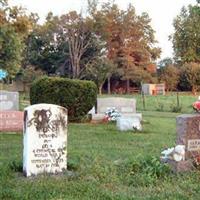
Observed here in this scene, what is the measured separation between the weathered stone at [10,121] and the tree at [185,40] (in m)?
58.8

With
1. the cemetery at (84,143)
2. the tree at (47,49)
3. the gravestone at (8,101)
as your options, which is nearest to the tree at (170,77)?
the tree at (47,49)

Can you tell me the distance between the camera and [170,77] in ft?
214

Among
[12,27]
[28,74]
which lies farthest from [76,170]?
[28,74]

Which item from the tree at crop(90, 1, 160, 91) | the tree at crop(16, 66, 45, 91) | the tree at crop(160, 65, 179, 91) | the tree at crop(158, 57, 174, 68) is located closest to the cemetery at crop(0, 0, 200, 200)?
the tree at crop(16, 66, 45, 91)

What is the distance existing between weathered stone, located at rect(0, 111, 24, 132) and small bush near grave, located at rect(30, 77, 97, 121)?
9.67 ft

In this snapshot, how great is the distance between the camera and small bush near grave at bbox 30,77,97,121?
60.0 feet

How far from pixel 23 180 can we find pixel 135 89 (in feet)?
196

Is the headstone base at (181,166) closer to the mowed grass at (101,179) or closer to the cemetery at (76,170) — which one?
the cemetery at (76,170)

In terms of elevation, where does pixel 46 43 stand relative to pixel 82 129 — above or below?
above

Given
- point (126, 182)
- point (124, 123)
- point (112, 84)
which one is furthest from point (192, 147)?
point (112, 84)

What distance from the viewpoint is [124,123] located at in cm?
1593

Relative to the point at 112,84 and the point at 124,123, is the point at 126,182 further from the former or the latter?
the point at 112,84

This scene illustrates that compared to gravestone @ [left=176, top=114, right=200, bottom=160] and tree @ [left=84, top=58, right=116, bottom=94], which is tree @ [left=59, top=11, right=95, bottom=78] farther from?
gravestone @ [left=176, top=114, right=200, bottom=160]

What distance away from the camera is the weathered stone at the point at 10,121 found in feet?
50.2
